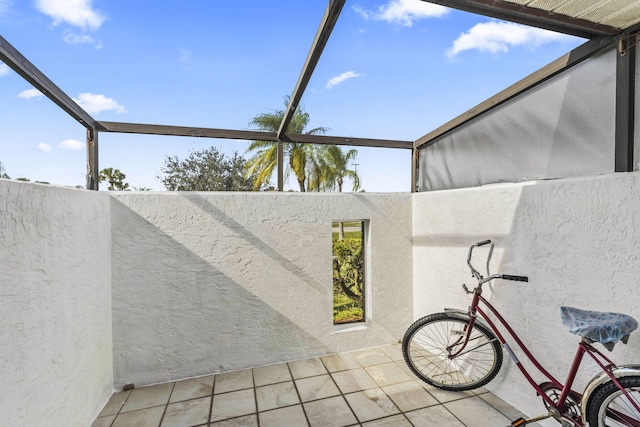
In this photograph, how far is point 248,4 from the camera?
3.09 meters

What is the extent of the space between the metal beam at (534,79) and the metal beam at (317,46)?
1.94 metres

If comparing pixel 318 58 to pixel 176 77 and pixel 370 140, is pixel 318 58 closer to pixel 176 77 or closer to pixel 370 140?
pixel 370 140

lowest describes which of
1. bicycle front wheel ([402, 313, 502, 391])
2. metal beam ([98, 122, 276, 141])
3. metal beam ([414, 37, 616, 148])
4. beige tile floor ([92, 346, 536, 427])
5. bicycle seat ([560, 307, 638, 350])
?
beige tile floor ([92, 346, 536, 427])

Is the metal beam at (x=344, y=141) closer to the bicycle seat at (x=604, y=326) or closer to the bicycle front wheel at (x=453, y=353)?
the bicycle front wheel at (x=453, y=353)

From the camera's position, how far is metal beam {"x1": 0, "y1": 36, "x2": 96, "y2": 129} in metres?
1.88

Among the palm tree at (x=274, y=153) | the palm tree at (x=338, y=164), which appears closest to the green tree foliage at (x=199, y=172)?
the palm tree at (x=274, y=153)

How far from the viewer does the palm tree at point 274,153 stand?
9.80 m

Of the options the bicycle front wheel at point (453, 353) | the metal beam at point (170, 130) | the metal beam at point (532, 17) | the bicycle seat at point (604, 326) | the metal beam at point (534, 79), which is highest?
the metal beam at point (532, 17)

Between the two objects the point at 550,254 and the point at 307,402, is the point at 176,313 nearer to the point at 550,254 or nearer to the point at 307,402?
the point at 307,402

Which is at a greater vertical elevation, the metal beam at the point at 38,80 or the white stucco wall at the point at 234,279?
the metal beam at the point at 38,80

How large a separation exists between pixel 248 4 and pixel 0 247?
301cm

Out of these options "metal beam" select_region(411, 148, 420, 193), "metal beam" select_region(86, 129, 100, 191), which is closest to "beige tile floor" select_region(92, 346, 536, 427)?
"metal beam" select_region(86, 129, 100, 191)

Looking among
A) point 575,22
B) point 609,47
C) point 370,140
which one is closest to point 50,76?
point 370,140

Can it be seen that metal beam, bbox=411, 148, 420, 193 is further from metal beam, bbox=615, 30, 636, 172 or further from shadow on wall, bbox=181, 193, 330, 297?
metal beam, bbox=615, 30, 636, 172
